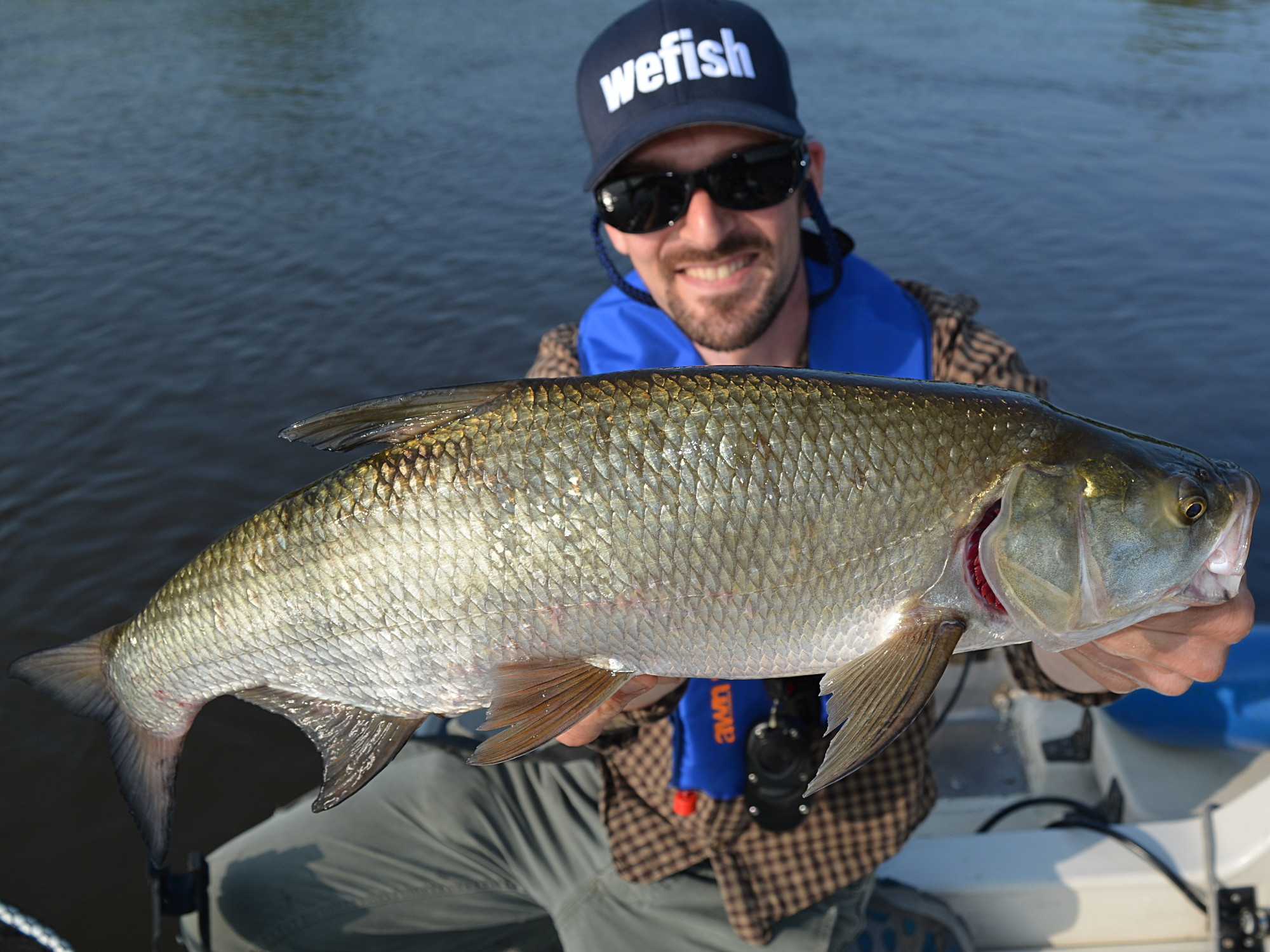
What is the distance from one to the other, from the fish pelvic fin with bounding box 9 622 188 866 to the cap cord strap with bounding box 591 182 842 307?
191cm

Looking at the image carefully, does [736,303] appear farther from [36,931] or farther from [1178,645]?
[36,931]

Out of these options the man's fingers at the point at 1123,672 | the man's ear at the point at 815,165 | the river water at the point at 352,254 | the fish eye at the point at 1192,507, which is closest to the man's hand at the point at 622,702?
the man's fingers at the point at 1123,672

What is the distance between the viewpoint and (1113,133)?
13852 millimetres

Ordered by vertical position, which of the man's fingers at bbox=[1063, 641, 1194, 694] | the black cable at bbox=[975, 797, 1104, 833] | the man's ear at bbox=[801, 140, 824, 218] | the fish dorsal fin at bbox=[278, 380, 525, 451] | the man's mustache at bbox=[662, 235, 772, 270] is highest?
the man's ear at bbox=[801, 140, 824, 218]

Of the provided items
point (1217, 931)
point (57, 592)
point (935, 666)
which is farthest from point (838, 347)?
point (57, 592)

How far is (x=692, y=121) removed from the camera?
2.87 meters

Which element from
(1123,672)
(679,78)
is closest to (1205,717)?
(1123,672)

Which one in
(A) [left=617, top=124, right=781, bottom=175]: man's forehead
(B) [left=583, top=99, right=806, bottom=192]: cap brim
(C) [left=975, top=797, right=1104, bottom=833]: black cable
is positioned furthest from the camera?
(C) [left=975, top=797, right=1104, bottom=833]: black cable

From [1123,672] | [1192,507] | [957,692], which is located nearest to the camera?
[1192,507]

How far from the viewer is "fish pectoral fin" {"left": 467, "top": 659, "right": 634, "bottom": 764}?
1803mm

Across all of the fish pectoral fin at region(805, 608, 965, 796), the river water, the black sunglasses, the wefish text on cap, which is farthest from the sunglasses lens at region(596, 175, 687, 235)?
the river water

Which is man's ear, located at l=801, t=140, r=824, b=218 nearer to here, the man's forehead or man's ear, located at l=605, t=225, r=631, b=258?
the man's forehead

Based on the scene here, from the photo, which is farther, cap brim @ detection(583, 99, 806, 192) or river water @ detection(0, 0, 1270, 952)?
river water @ detection(0, 0, 1270, 952)

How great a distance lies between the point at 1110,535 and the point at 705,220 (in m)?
1.63
